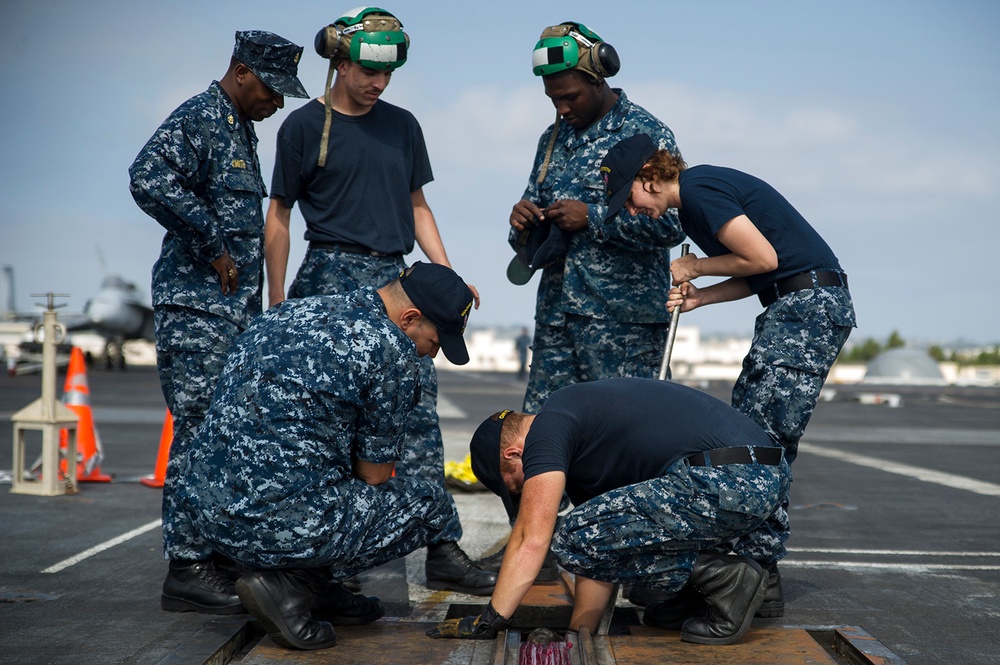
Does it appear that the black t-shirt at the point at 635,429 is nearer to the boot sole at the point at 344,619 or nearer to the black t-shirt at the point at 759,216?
the black t-shirt at the point at 759,216

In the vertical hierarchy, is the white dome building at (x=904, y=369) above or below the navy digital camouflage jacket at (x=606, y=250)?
below

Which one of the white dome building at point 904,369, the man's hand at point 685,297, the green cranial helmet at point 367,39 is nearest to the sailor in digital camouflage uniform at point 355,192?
the green cranial helmet at point 367,39

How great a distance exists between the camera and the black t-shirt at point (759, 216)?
11.8ft

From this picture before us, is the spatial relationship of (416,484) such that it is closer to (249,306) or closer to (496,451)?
(496,451)

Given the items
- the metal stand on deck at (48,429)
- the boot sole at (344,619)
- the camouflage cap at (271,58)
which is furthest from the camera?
the metal stand on deck at (48,429)

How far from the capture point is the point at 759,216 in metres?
3.66

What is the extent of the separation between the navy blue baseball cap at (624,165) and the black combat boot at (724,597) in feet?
4.49

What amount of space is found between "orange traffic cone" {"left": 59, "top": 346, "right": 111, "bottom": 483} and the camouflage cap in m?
4.38

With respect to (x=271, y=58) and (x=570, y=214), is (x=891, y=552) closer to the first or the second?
(x=570, y=214)

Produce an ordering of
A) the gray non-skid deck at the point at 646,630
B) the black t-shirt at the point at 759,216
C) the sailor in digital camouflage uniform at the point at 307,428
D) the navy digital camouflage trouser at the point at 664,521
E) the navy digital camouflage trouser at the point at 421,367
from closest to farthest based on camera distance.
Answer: the sailor in digital camouflage uniform at the point at 307,428 → the navy digital camouflage trouser at the point at 664,521 → the gray non-skid deck at the point at 646,630 → the black t-shirt at the point at 759,216 → the navy digital camouflage trouser at the point at 421,367

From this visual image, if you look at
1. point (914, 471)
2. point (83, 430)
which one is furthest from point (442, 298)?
point (914, 471)

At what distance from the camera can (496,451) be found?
10.5ft

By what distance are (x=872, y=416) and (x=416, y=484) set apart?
17331 millimetres

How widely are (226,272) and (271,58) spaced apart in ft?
2.85
